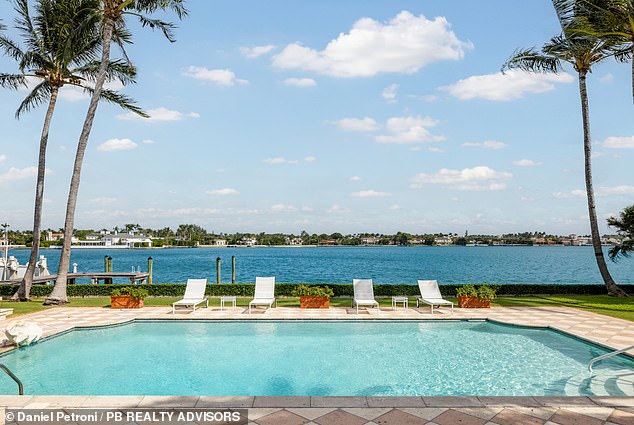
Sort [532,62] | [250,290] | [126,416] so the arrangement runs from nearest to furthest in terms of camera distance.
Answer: [126,416], [250,290], [532,62]

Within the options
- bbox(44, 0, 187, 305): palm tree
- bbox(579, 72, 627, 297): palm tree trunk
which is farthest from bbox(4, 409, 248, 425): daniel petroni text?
bbox(579, 72, 627, 297): palm tree trunk

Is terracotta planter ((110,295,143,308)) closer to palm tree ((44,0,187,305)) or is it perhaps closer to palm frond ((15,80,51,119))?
palm tree ((44,0,187,305))

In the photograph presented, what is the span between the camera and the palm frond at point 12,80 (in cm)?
1653

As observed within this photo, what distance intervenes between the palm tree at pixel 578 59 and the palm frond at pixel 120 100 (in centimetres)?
1605

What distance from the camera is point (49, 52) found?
53.0ft

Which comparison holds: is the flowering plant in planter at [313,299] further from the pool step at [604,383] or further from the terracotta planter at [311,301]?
the pool step at [604,383]

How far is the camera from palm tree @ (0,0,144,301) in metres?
→ 15.6

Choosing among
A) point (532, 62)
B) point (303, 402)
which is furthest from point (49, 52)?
point (532, 62)

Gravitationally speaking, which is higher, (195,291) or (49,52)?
(49,52)

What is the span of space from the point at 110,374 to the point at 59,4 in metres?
14.3

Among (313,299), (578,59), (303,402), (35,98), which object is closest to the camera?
(303,402)

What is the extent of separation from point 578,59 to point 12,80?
22808 mm

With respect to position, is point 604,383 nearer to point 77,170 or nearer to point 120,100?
point 77,170

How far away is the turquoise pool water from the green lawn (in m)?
3.68
